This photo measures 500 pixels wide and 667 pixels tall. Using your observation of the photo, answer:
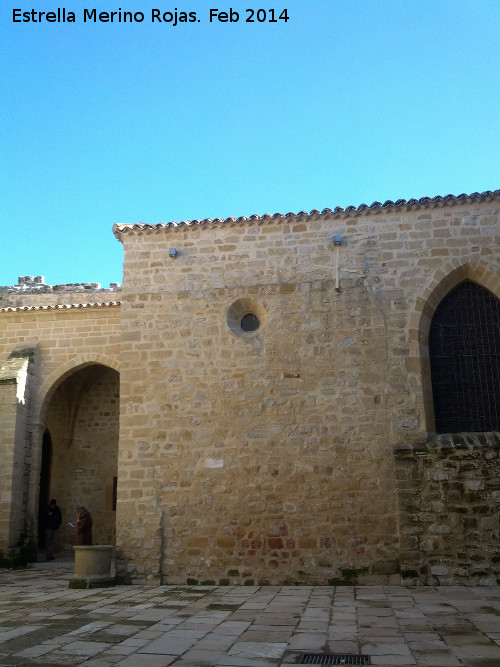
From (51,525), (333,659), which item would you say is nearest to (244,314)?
(333,659)

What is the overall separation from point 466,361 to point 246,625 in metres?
5.57

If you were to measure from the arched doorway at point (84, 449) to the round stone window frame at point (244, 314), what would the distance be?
5.98 meters

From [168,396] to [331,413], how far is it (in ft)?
8.88

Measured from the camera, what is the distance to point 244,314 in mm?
10602

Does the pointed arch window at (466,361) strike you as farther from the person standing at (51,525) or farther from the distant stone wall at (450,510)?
the person standing at (51,525)

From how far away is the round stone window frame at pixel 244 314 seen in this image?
10305 millimetres

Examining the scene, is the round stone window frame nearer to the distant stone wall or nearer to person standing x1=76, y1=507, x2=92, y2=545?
the distant stone wall

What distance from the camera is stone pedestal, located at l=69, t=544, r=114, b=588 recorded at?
9.39 m

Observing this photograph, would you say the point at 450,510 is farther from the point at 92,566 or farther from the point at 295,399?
the point at 92,566

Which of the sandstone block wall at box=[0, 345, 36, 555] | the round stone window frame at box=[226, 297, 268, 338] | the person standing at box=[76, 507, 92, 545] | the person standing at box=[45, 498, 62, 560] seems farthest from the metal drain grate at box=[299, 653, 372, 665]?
the person standing at box=[45, 498, 62, 560]

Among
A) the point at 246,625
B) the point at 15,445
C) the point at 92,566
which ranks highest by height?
the point at 15,445

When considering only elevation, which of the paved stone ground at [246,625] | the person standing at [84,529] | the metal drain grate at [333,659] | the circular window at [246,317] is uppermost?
the circular window at [246,317]

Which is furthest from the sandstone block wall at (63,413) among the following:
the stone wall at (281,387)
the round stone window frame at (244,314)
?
the round stone window frame at (244,314)

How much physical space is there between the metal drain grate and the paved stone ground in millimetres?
85
